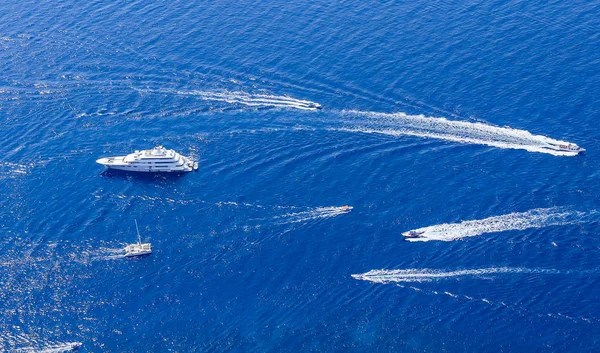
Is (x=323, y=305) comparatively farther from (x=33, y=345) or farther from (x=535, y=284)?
(x=33, y=345)

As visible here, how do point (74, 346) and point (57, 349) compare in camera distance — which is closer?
point (57, 349)

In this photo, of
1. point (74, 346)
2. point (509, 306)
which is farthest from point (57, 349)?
point (509, 306)

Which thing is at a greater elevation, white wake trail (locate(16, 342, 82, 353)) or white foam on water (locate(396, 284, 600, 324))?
white foam on water (locate(396, 284, 600, 324))

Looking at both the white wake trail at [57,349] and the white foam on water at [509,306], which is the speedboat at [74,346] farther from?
the white foam on water at [509,306]

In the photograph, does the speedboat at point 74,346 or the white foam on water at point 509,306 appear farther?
the white foam on water at point 509,306

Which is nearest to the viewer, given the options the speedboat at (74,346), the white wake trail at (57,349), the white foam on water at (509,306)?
the white wake trail at (57,349)

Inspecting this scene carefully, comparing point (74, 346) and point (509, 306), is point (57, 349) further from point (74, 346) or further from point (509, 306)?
point (509, 306)

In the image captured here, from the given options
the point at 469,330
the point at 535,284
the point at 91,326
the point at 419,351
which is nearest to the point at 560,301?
the point at 535,284

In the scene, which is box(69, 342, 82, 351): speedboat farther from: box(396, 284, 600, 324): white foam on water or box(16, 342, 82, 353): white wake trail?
box(396, 284, 600, 324): white foam on water

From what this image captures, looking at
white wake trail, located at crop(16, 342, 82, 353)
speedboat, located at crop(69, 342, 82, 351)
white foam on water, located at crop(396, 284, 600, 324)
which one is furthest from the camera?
white foam on water, located at crop(396, 284, 600, 324)

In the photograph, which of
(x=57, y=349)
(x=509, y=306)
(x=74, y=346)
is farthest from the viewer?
(x=509, y=306)

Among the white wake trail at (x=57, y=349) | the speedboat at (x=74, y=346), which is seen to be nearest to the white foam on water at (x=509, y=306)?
the speedboat at (x=74, y=346)

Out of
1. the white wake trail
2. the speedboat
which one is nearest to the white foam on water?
the speedboat
